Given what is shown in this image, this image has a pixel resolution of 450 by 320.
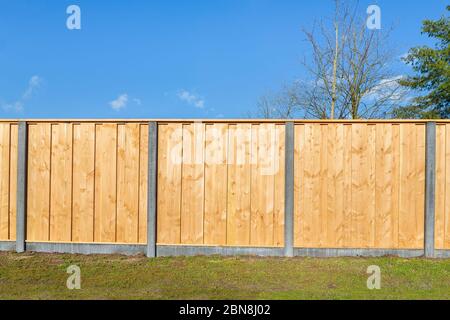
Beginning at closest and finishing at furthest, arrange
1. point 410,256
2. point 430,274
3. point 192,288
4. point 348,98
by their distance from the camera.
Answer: point 192,288, point 430,274, point 410,256, point 348,98

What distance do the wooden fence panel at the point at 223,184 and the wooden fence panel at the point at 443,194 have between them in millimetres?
2388

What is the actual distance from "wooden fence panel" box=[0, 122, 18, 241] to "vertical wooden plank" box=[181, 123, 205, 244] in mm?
2794

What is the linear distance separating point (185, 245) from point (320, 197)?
88.5 inches

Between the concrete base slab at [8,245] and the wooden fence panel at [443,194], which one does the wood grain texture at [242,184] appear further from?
the concrete base slab at [8,245]

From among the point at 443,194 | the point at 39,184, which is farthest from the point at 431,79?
the point at 39,184

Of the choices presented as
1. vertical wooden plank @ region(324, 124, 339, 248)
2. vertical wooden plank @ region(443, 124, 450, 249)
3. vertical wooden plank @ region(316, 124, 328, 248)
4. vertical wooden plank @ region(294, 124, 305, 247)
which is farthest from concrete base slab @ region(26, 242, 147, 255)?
vertical wooden plank @ region(443, 124, 450, 249)

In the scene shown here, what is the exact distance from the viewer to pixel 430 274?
4973 millimetres

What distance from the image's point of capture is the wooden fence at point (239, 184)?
5.63m

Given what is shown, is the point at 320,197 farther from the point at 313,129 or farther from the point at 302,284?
the point at 302,284

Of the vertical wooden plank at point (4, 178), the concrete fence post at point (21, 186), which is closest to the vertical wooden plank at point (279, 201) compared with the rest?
the concrete fence post at point (21, 186)

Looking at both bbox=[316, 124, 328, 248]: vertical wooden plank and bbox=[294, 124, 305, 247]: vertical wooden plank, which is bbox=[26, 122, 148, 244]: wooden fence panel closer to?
bbox=[294, 124, 305, 247]: vertical wooden plank

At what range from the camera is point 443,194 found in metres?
5.60

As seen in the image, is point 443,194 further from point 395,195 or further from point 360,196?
point 360,196
